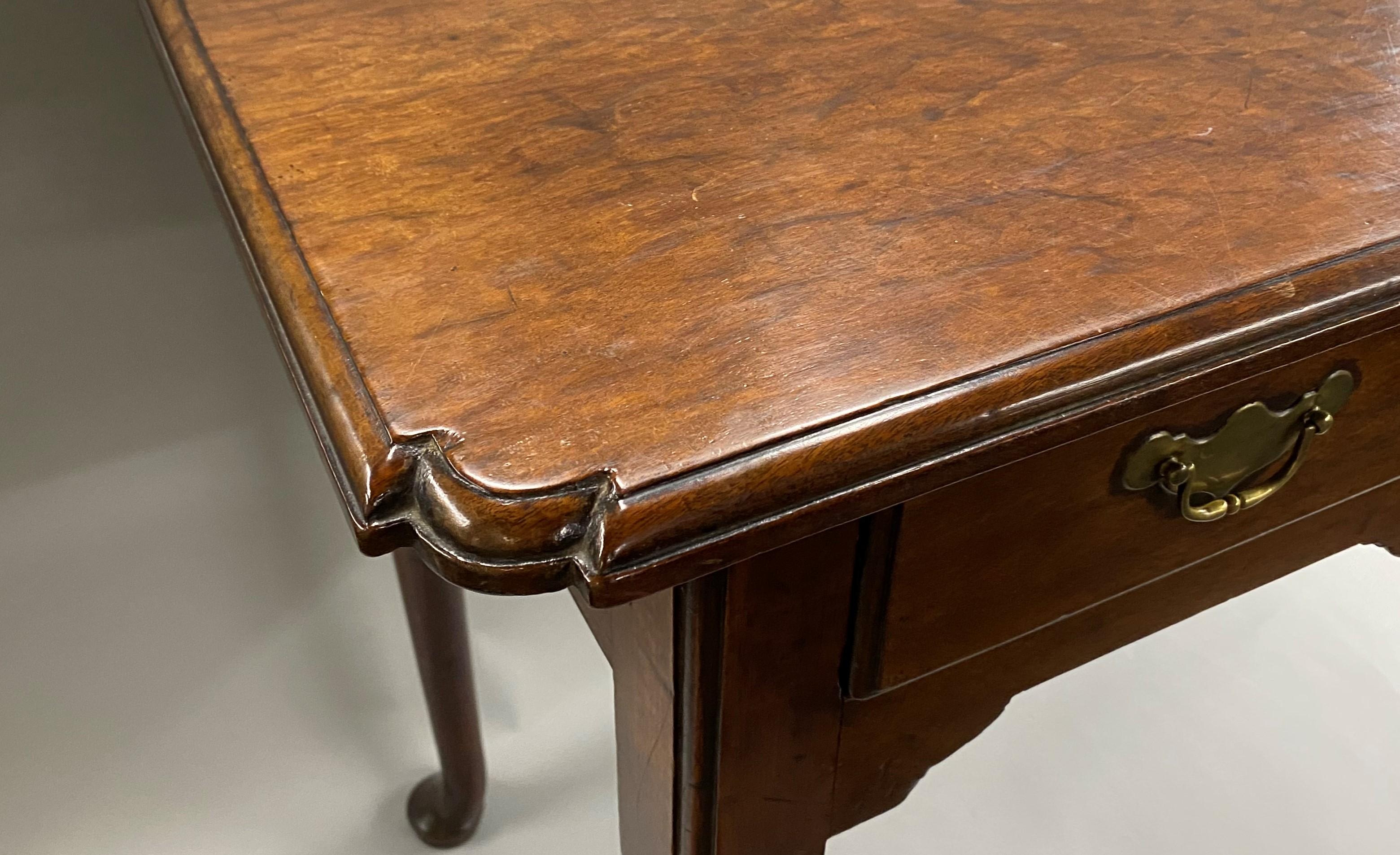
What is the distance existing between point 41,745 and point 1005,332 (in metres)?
1.00

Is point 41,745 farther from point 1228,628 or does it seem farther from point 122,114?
point 1228,628

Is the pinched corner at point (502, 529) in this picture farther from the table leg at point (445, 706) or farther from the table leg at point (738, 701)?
the table leg at point (445, 706)

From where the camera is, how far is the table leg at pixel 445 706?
813mm

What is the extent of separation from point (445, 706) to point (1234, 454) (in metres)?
0.61

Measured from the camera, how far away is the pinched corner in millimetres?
343

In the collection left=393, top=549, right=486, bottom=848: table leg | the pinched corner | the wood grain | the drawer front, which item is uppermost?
the pinched corner

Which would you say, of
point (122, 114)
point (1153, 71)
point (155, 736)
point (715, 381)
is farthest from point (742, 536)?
point (155, 736)

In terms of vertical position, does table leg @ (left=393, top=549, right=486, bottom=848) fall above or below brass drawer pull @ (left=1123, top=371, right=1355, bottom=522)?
below

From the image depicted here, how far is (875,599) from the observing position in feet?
1.47

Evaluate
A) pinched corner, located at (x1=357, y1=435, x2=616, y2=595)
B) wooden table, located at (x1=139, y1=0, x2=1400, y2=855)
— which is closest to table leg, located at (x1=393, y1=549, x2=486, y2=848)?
wooden table, located at (x1=139, y1=0, x2=1400, y2=855)

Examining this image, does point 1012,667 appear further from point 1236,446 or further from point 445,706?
point 445,706

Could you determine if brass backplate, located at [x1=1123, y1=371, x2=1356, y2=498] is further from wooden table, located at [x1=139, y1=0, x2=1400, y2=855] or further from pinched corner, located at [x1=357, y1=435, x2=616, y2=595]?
pinched corner, located at [x1=357, y1=435, x2=616, y2=595]

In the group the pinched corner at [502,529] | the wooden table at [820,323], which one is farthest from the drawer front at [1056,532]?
the pinched corner at [502,529]

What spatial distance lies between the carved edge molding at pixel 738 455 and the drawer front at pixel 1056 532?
40 mm
